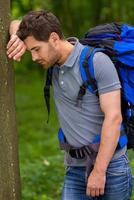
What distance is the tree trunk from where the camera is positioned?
4367mm

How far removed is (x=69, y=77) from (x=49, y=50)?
0.76 ft

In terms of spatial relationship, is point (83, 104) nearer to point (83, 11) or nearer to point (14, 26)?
point (14, 26)

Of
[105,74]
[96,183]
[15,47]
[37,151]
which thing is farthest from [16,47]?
[37,151]

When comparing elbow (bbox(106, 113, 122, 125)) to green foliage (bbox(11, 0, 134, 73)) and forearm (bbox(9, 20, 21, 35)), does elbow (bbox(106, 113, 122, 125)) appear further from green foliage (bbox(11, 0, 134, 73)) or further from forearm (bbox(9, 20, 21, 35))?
green foliage (bbox(11, 0, 134, 73))

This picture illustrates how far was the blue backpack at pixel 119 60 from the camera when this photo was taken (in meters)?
3.86

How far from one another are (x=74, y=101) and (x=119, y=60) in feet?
1.35

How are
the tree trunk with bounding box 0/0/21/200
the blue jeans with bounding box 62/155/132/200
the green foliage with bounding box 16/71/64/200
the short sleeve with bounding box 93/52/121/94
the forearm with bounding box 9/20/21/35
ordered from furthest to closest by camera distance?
1. the green foliage with bounding box 16/71/64/200
2. the tree trunk with bounding box 0/0/21/200
3. the forearm with bounding box 9/20/21/35
4. the blue jeans with bounding box 62/155/132/200
5. the short sleeve with bounding box 93/52/121/94

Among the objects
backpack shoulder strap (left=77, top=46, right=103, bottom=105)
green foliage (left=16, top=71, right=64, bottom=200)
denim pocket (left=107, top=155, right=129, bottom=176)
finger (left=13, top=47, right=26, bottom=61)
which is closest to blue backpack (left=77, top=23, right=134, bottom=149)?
backpack shoulder strap (left=77, top=46, right=103, bottom=105)

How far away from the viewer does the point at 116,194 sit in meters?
4.06

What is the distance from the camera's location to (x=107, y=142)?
12.6ft

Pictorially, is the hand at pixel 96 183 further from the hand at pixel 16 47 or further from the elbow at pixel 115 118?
the hand at pixel 16 47

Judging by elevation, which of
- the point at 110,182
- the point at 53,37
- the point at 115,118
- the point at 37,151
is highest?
the point at 53,37

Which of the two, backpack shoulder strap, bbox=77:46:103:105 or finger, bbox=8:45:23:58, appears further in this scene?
finger, bbox=8:45:23:58

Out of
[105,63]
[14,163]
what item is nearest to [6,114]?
[14,163]
